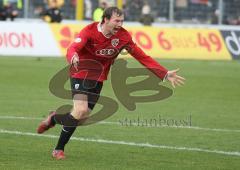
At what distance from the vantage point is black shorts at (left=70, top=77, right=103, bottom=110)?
30.6 feet

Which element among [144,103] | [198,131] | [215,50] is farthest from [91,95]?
[215,50]

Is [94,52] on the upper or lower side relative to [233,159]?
upper

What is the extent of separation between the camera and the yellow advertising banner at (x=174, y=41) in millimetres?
27781

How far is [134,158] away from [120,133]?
86.7 inches

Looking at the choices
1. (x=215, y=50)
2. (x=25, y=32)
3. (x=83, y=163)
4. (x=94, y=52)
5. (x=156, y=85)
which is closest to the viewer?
(x=83, y=163)

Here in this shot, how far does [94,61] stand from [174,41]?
62.8 ft

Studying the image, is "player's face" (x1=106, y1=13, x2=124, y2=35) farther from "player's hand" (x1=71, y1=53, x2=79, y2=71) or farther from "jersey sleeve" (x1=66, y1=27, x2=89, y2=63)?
"player's hand" (x1=71, y1=53, x2=79, y2=71)

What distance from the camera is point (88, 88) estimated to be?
9398mm

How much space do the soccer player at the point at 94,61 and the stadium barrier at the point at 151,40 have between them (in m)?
17.3

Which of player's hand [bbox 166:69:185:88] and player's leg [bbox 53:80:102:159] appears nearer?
player's leg [bbox 53:80:102:159]

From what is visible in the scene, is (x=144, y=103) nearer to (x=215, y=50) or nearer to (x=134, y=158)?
(x=134, y=158)

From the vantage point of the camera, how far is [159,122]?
42.3 ft

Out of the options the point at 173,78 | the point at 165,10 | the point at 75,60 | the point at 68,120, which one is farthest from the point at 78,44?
the point at 165,10

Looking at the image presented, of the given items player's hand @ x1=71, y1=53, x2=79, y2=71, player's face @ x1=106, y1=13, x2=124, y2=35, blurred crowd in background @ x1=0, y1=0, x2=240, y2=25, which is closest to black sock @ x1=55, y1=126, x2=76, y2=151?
player's hand @ x1=71, y1=53, x2=79, y2=71
